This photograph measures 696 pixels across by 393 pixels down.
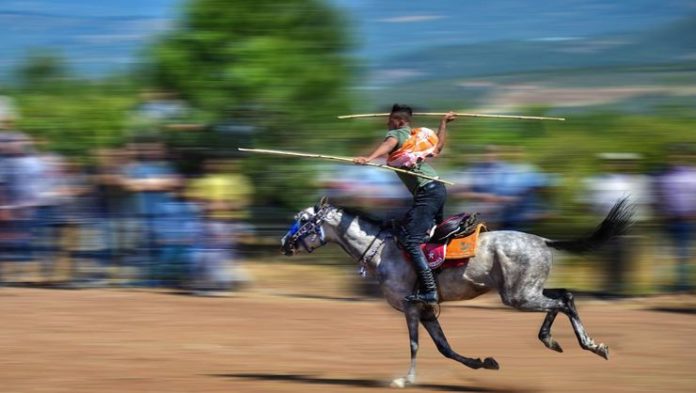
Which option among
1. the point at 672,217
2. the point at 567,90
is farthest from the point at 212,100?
the point at 567,90

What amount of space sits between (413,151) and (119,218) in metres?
6.49

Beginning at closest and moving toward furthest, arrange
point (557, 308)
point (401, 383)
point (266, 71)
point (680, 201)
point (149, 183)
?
point (557, 308), point (401, 383), point (680, 201), point (149, 183), point (266, 71)

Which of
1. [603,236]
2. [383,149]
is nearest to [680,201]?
[603,236]

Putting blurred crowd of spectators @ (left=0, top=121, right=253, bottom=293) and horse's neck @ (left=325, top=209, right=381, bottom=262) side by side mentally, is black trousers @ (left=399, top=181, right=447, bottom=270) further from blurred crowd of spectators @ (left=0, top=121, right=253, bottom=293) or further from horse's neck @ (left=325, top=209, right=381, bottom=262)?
blurred crowd of spectators @ (left=0, top=121, right=253, bottom=293)

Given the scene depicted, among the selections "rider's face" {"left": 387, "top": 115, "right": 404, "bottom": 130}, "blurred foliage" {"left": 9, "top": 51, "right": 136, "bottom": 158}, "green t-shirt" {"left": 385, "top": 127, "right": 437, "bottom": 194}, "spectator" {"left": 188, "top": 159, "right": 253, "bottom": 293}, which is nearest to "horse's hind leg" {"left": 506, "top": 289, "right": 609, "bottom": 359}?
"green t-shirt" {"left": 385, "top": 127, "right": 437, "bottom": 194}

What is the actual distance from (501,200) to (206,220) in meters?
3.56

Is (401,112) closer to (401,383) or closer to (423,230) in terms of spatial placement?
(423,230)

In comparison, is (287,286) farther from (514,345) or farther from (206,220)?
(514,345)

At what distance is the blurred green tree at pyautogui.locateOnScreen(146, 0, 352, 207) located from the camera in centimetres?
1644

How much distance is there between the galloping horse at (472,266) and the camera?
9867 mm

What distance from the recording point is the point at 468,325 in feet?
43.3

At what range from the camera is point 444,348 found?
10234 mm

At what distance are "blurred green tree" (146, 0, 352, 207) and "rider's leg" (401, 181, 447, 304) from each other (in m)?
5.87

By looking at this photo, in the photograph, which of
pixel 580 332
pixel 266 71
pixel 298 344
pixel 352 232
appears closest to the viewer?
pixel 580 332
